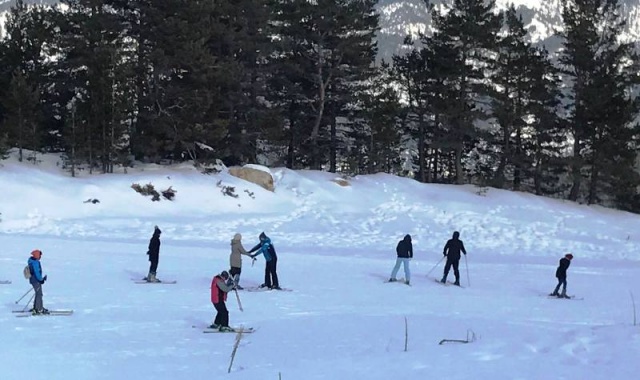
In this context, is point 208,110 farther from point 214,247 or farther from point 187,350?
point 187,350

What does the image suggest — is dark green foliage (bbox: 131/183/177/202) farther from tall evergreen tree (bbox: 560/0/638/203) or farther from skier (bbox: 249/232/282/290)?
tall evergreen tree (bbox: 560/0/638/203)

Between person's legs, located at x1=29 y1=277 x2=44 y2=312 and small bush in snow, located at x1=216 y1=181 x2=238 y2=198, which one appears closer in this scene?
person's legs, located at x1=29 y1=277 x2=44 y2=312

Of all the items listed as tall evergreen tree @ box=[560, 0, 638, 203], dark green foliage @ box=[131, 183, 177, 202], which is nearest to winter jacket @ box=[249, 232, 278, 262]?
dark green foliage @ box=[131, 183, 177, 202]

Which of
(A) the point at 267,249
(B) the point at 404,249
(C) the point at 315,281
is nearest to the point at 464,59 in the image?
(B) the point at 404,249

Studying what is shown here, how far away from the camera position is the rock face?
117ft

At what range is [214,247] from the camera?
24.6 meters

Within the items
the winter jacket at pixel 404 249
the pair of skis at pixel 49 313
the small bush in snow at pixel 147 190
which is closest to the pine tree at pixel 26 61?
the small bush in snow at pixel 147 190

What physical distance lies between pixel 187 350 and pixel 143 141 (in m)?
24.5

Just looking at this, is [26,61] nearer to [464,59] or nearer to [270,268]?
[464,59]

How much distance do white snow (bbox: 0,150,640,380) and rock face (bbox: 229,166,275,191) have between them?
0.75 meters

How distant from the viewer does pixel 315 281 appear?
18797 mm

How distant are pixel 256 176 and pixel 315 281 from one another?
57.8 feet

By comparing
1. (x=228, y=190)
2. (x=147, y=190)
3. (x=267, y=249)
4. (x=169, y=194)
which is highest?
(x=228, y=190)

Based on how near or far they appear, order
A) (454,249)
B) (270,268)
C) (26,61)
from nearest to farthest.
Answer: (270,268) < (454,249) < (26,61)
